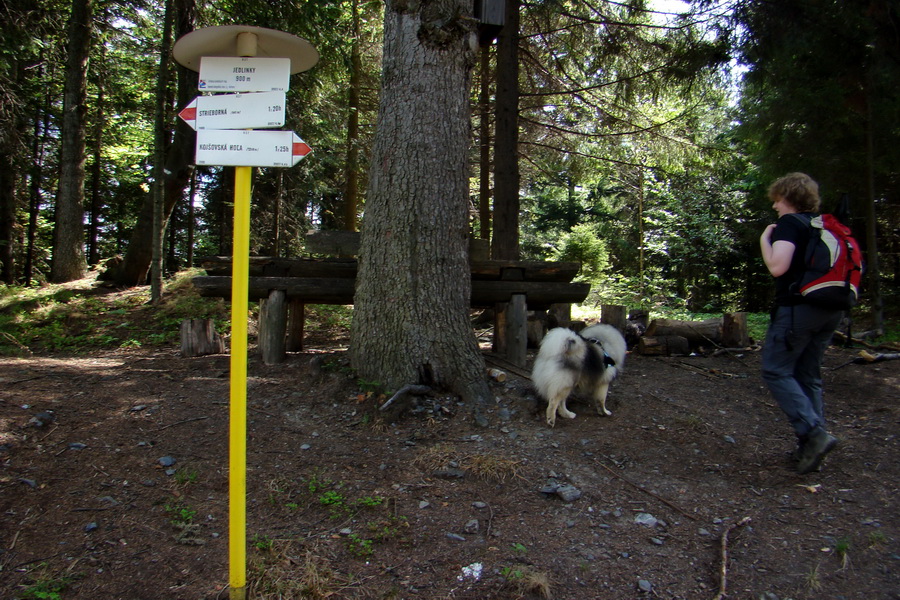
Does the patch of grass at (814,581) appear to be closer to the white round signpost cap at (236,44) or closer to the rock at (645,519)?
the rock at (645,519)

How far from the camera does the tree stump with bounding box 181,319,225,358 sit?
7.62 metres

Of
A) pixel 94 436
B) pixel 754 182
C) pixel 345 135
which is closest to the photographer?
pixel 94 436

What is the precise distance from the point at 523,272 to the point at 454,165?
2162mm

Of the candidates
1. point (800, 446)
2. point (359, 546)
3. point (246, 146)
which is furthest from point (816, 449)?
point (246, 146)

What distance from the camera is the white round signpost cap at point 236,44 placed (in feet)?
8.91

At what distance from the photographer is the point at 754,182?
16828mm

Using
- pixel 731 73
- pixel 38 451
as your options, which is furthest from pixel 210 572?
pixel 731 73

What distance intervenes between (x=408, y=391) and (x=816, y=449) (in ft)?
10.2

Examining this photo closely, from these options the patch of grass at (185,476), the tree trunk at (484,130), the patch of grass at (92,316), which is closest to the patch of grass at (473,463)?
the patch of grass at (185,476)

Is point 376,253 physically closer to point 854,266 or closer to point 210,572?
point 210,572

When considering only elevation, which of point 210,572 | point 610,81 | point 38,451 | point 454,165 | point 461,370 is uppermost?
point 610,81

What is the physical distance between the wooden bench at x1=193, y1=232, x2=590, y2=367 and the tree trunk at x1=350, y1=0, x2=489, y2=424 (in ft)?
5.38

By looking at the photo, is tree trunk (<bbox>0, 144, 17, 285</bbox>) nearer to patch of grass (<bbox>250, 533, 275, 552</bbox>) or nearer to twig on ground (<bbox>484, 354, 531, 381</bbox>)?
twig on ground (<bbox>484, 354, 531, 381</bbox>)

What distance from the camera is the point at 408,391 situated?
492 centimetres
